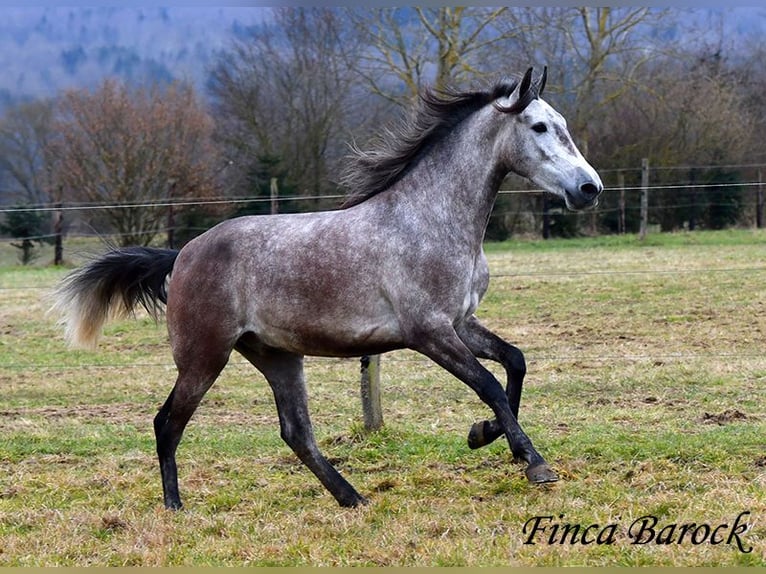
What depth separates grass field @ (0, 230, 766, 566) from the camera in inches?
160

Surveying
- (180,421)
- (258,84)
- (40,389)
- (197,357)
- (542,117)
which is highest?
(258,84)

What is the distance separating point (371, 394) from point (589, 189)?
2.37 metres

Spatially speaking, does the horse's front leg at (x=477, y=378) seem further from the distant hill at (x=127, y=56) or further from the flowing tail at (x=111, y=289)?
the distant hill at (x=127, y=56)

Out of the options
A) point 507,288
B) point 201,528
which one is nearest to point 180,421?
point 201,528

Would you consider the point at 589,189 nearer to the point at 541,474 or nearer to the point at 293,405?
the point at 541,474

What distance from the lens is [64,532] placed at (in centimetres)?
448

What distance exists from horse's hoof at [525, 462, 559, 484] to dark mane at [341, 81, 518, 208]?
164 cm

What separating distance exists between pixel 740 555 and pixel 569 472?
57.9 inches

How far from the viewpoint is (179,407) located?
510 centimetres

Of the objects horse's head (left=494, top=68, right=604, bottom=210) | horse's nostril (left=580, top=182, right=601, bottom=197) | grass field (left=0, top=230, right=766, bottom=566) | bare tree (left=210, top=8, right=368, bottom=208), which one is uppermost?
bare tree (left=210, top=8, right=368, bottom=208)

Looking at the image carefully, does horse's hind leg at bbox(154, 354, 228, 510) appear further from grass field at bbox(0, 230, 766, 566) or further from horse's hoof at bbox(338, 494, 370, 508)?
horse's hoof at bbox(338, 494, 370, 508)

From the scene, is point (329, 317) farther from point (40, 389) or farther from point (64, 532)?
point (40, 389)

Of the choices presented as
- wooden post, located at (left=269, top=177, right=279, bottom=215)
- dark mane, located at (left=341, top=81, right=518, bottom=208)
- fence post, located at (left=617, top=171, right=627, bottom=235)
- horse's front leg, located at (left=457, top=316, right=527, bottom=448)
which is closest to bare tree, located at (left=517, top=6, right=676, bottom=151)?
fence post, located at (left=617, top=171, right=627, bottom=235)

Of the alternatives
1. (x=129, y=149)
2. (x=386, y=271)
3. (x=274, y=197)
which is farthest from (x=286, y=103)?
(x=386, y=271)
